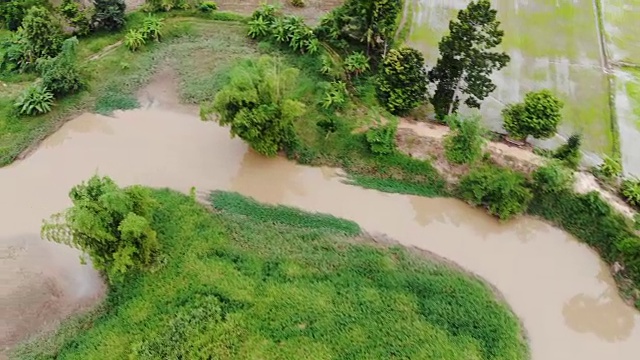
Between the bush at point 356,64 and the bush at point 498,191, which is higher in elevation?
the bush at point 356,64

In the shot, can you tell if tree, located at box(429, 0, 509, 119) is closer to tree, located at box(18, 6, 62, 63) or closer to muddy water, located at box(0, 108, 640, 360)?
muddy water, located at box(0, 108, 640, 360)

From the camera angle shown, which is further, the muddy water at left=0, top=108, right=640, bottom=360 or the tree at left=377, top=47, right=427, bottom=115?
the tree at left=377, top=47, right=427, bottom=115

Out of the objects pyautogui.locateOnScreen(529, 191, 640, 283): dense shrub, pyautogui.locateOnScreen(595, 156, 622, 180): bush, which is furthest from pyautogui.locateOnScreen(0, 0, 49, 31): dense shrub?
pyautogui.locateOnScreen(595, 156, 622, 180): bush

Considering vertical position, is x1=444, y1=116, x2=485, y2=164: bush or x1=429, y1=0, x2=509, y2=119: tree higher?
x1=429, y1=0, x2=509, y2=119: tree

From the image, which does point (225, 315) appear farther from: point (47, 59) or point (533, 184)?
point (47, 59)

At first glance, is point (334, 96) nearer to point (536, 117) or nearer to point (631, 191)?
point (536, 117)

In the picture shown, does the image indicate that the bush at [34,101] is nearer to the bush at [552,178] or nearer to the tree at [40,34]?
the tree at [40,34]

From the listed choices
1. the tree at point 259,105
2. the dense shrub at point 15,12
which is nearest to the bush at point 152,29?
the dense shrub at point 15,12

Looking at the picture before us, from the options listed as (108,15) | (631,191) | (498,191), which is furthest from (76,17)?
(631,191)
